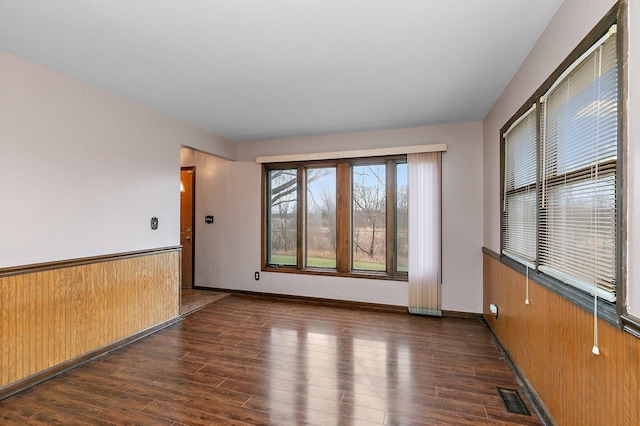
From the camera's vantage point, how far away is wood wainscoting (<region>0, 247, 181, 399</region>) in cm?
237

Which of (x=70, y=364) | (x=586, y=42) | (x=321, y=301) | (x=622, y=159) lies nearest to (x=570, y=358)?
(x=622, y=159)

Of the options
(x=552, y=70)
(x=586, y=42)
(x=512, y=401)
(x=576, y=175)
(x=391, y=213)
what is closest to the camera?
(x=586, y=42)

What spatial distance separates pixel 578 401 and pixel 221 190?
5.08 meters

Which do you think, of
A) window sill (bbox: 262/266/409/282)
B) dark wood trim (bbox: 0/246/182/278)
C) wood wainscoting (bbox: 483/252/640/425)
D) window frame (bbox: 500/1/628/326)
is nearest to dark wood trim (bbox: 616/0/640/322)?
window frame (bbox: 500/1/628/326)

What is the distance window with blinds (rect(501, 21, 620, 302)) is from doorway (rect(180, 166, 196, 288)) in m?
5.03

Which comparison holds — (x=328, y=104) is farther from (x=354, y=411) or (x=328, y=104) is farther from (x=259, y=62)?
(x=354, y=411)

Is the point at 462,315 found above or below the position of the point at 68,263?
below

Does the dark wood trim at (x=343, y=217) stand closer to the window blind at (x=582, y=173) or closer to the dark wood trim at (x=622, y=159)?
the window blind at (x=582, y=173)

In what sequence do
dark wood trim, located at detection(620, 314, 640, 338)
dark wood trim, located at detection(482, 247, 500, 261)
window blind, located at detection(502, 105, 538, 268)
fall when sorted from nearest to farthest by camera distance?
1. dark wood trim, located at detection(620, 314, 640, 338)
2. window blind, located at detection(502, 105, 538, 268)
3. dark wood trim, located at detection(482, 247, 500, 261)

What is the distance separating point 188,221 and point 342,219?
2.92 metres

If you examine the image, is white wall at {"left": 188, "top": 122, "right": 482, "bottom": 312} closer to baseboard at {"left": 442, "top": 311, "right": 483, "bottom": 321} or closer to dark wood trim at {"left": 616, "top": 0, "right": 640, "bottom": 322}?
baseboard at {"left": 442, "top": 311, "right": 483, "bottom": 321}

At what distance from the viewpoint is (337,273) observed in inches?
187

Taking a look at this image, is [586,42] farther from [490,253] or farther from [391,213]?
[391,213]

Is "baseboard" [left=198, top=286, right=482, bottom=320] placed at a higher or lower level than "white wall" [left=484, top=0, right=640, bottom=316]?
lower
